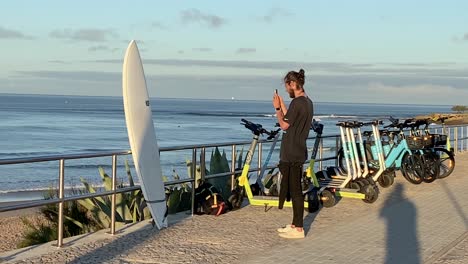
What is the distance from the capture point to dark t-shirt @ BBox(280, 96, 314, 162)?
7.59m

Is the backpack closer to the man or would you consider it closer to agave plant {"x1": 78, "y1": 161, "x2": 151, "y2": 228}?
agave plant {"x1": 78, "y1": 161, "x2": 151, "y2": 228}

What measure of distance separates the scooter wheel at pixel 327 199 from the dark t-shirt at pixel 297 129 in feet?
7.72

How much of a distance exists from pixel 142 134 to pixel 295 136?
181 cm

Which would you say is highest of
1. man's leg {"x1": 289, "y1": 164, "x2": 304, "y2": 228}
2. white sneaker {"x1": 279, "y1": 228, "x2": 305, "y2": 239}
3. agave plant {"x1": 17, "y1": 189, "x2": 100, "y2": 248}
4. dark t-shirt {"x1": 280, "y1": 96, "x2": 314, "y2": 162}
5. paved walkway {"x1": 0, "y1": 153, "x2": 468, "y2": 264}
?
dark t-shirt {"x1": 280, "y1": 96, "x2": 314, "y2": 162}

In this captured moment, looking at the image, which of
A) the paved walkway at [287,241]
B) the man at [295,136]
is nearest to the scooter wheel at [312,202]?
the paved walkway at [287,241]

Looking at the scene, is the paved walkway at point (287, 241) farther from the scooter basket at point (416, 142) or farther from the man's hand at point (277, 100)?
the scooter basket at point (416, 142)

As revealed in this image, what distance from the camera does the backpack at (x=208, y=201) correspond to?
920 cm

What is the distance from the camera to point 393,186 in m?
12.4

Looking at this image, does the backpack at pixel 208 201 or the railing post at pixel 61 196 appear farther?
the backpack at pixel 208 201

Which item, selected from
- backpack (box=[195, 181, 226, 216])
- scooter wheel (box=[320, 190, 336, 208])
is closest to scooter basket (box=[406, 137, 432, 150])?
scooter wheel (box=[320, 190, 336, 208])

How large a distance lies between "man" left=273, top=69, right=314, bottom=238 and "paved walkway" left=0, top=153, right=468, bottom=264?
0.30 metres

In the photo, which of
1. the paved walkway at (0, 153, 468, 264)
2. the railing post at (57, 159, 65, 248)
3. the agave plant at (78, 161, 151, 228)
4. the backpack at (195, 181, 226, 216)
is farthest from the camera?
the backpack at (195, 181, 226, 216)

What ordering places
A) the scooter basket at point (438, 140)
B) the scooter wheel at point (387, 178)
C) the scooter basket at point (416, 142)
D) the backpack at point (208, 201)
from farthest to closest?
1. the scooter basket at point (438, 140)
2. the scooter basket at point (416, 142)
3. the scooter wheel at point (387, 178)
4. the backpack at point (208, 201)

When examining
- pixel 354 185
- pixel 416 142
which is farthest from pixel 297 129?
pixel 416 142
